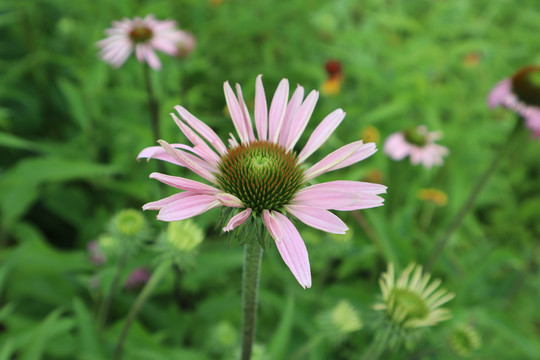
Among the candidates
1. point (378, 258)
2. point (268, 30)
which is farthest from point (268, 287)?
point (268, 30)

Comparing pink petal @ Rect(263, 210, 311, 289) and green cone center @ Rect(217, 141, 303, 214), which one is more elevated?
green cone center @ Rect(217, 141, 303, 214)

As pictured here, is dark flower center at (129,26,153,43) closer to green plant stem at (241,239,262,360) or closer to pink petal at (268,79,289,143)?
pink petal at (268,79,289,143)

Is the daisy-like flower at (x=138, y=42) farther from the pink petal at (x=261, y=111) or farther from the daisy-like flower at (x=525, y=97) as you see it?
the daisy-like flower at (x=525, y=97)

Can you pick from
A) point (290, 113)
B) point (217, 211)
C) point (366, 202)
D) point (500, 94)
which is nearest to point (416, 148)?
point (500, 94)

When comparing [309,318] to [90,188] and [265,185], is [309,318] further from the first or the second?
[90,188]

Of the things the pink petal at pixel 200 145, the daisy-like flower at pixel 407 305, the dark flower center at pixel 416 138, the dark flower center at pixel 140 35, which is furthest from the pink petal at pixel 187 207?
the dark flower center at pixel 416 138

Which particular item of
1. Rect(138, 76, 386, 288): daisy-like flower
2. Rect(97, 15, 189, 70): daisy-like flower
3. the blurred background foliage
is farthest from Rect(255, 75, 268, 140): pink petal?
Rect(97, 15, 189, 70): daisy-like flower
